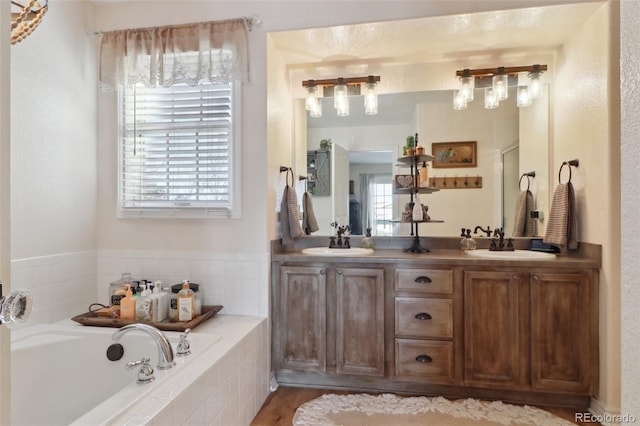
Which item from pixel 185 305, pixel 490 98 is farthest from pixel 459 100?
pixel 185 305

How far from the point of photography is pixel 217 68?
2287mm

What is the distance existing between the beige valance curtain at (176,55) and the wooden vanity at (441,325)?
1.29 metres

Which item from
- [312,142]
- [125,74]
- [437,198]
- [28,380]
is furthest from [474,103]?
[28,380]

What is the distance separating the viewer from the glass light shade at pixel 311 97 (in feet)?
9.21

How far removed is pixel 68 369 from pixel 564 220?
9.88 feet

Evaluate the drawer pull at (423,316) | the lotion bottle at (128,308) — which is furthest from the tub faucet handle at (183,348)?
the drawer pull at (423,316)

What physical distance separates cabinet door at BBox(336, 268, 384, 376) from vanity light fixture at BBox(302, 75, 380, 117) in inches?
52.4

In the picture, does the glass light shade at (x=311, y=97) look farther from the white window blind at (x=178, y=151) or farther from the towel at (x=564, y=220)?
the towel at (x=564, y=220)

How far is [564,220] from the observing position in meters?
2.23

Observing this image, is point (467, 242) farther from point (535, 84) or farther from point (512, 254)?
point (535, 84)

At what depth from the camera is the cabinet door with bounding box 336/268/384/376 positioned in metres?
2.23

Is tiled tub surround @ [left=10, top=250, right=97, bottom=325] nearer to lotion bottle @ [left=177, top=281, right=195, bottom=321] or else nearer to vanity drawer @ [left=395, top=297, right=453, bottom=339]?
lotion bottle @ [left=177, top=281, right=195, bottom=321]

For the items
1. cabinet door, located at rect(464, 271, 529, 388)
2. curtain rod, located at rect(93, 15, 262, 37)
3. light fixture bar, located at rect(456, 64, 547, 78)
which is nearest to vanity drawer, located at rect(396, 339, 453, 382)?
cabinet door, located at rect(464, 271, 529, 388)

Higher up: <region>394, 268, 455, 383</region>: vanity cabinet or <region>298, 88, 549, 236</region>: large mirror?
<region>298, 88, 549, 236</region>: large mirror
